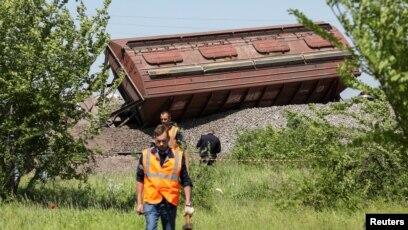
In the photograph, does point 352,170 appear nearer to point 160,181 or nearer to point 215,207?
point 215,207

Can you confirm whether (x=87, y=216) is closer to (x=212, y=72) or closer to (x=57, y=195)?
(x=57, y=195)

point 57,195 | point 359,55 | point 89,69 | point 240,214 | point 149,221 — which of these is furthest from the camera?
point 57,195

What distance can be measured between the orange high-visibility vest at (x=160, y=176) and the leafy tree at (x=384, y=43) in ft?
8.13

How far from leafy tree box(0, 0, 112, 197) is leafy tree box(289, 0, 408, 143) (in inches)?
287

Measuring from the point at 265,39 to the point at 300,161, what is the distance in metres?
12.5

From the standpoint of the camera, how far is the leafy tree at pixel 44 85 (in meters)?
11.8

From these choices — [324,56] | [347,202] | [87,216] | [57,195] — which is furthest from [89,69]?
[324,56]

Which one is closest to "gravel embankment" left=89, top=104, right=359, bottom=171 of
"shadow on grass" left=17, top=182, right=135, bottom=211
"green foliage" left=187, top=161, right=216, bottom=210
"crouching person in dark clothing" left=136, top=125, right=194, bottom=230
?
"shadow on grass" left=17, top=182, right=135, bottom=211

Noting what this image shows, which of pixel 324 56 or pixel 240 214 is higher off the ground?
pixel 324 56

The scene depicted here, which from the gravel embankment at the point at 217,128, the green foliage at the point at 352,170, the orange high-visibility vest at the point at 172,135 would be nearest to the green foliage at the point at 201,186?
the green foliage at the point at 352,170

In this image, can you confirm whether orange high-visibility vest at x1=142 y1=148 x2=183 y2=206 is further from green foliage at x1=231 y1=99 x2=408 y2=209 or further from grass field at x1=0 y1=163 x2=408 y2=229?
green foliage at x1=231 y1=99 x2=408 y2=209

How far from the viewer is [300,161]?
1254cm

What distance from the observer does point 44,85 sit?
12.0 metres

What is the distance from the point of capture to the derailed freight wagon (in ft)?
73.4
